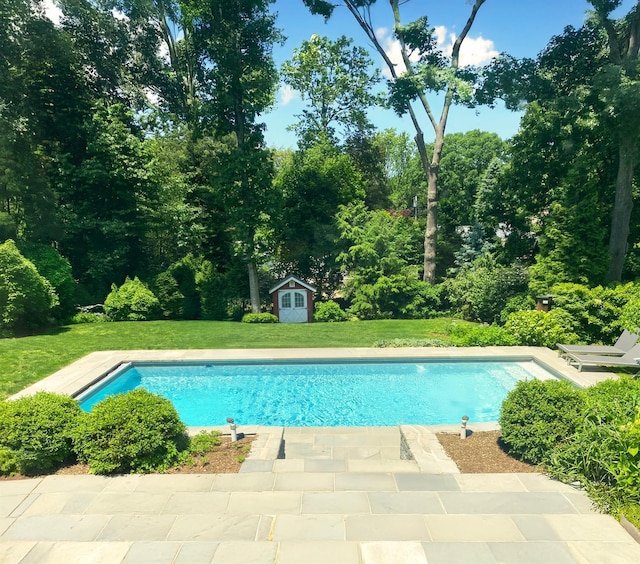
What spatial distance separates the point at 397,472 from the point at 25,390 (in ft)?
27.0

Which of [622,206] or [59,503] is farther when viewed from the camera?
[622,206]

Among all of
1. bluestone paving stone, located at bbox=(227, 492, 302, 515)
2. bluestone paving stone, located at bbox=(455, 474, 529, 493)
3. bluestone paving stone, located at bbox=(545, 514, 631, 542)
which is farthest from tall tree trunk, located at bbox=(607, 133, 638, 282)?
bluestone paving stone, located at bbox=(227, 492, 302, 515)

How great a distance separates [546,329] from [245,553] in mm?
11619

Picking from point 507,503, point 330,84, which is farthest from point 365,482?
point 330,84

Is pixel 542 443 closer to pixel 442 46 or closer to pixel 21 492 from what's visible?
pixel 21 492

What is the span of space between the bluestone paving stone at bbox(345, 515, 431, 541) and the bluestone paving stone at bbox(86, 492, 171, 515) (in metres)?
2.22

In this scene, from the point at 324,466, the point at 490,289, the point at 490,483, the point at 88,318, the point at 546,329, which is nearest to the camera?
the point at 490,483

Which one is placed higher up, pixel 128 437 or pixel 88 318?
pixel 88 318

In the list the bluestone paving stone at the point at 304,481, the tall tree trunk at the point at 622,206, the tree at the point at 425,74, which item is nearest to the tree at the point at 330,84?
the tree at the point at 425,74

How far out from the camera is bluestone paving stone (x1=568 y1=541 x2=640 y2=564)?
4133mm

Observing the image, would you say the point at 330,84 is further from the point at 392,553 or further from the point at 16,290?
the point at 392,553

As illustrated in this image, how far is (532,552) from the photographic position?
4.25 meters

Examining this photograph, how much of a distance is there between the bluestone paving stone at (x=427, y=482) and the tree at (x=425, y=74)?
16.0 metres

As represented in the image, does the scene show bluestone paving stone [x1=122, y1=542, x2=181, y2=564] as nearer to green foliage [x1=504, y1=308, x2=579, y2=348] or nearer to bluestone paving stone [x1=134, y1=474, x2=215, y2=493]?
bluestone paving stone [x1=134, y1=474, x2=215, y2=493]
